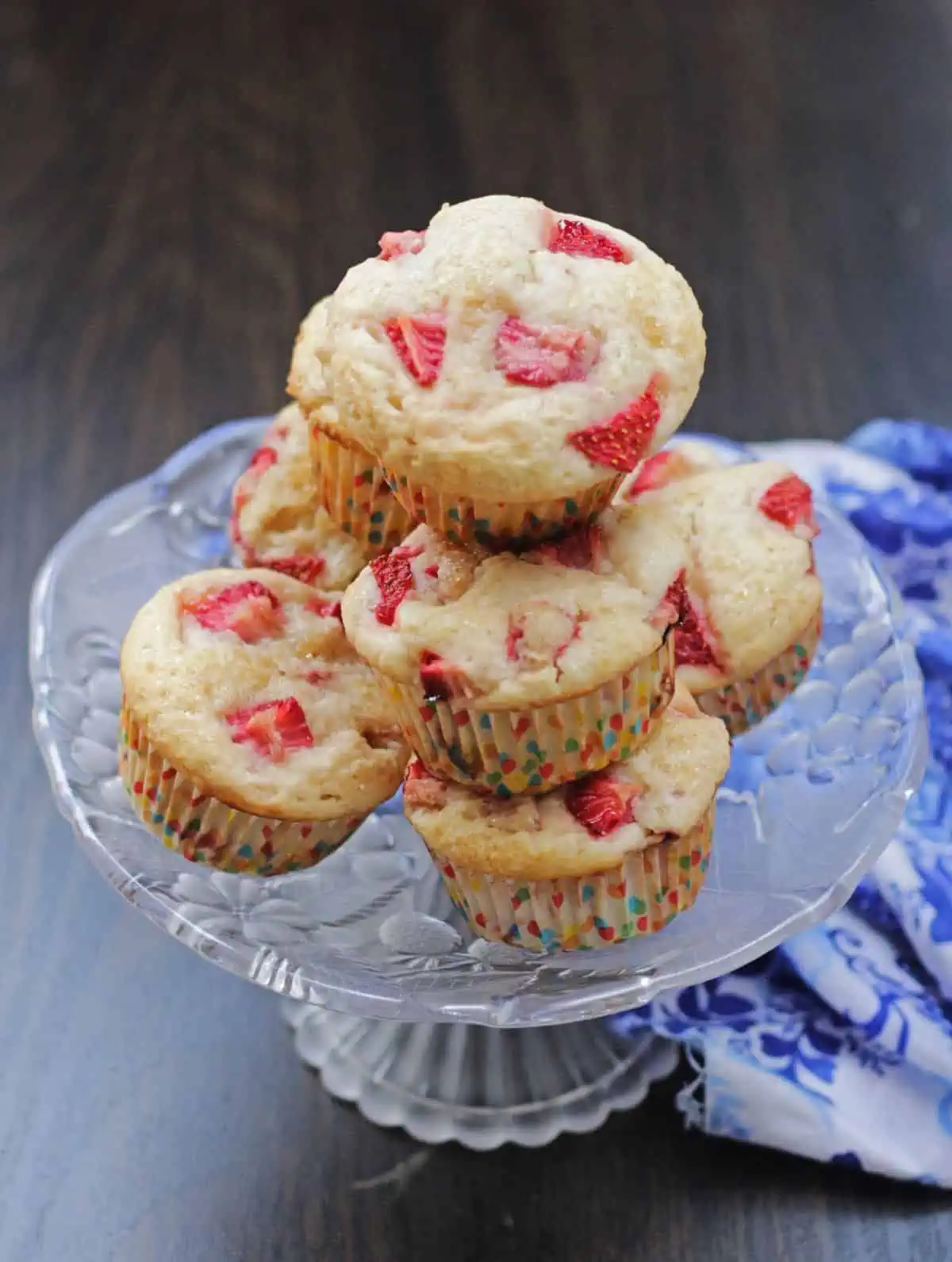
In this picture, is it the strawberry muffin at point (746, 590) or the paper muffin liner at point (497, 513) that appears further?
the strawberry muffin at point (746, 590)

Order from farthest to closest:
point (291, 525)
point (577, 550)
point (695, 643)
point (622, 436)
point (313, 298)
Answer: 1. point (313, 298)
2. point (291, 525)
3. point (695, 643)
4. point (577, 550)
5. point (622, 436)

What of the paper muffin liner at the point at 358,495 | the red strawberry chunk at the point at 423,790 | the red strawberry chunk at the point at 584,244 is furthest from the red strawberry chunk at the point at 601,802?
the red strawberry chunk at the point at 584,244

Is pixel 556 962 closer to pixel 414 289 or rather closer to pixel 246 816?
pixel 246 816

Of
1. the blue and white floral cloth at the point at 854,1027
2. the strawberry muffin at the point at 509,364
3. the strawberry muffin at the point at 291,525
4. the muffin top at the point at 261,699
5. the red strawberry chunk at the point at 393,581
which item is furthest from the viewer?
the strawberry muffin at the point at 291,525

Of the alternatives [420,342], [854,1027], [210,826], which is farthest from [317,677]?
[854,1027]

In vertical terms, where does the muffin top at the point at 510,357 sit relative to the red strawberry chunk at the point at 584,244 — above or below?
below

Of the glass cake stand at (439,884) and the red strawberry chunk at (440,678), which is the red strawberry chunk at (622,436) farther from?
the glass cake stand at (439,884)

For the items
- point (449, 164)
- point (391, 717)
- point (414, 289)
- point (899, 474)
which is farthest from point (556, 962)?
point (449, 164)

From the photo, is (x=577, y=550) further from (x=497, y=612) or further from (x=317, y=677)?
(x=317, y=677)
